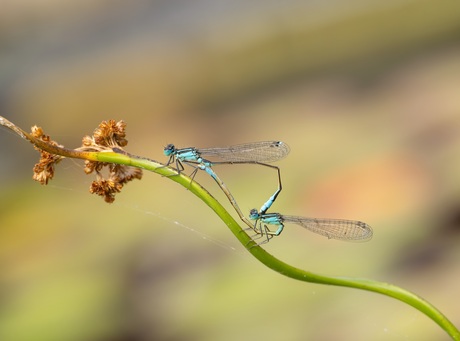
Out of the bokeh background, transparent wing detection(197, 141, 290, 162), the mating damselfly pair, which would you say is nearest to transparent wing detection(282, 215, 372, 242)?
the mating damselfly pair

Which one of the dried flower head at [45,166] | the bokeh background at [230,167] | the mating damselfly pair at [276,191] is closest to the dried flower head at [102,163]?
the dried flower head at [45,166]

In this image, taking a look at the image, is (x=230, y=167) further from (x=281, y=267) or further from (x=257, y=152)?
(x=281, y=267)

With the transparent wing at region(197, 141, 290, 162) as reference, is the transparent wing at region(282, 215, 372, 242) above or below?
below

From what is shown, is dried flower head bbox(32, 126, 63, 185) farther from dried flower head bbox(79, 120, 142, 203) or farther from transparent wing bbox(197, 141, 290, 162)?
transparent wing bbox(197, 141, 290, 162)

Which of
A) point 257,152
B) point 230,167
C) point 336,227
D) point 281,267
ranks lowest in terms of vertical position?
point 281,267

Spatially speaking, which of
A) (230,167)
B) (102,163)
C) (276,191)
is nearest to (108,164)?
(102,163)

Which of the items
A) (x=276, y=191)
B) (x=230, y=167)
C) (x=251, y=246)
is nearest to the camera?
(x=251, y=246)

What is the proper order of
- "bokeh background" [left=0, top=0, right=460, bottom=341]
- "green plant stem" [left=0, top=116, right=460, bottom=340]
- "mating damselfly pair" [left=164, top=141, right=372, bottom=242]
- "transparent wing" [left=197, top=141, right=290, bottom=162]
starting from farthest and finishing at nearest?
"bokeh background" [left=0, top=0, right=460, bottom=341] < "transparent wing" [left=197, top=141, right=290, bottom=162] < "mating damselfly pair" [left=164, top=141, right=372, bottom=242] < "green plant stem" [left=0, top=116, right=460, bottom=340]

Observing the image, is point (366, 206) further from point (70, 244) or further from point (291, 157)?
point (70, 244)
